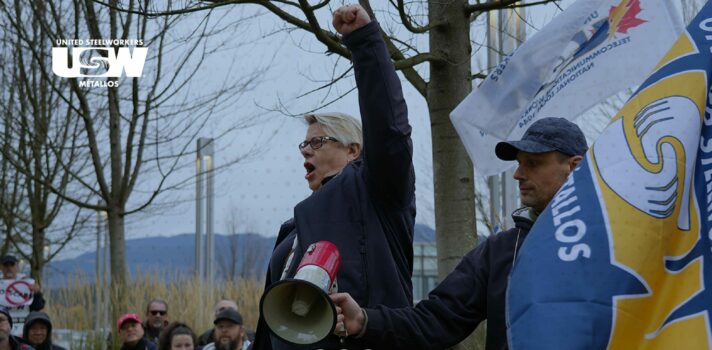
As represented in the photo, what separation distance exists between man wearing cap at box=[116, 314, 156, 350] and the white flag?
5460 mm

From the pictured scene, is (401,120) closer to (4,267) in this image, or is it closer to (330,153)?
(330,153)

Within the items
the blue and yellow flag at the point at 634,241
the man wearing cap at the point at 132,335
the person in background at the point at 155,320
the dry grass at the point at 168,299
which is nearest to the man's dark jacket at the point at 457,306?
the blue and yellow flag at the point at 634,241

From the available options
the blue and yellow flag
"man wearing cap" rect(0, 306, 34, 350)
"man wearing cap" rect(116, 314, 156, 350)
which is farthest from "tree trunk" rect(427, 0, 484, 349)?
"man wearing cap" rect(0, 306, 34, 350)

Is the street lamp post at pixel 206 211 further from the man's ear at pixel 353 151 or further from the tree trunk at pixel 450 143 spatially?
the man's ear at pixel 353 151

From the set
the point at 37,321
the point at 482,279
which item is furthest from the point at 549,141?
the point at 37,321

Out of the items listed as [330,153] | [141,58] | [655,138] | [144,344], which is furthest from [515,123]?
[141,58]

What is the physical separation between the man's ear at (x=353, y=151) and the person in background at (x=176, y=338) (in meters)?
5.40

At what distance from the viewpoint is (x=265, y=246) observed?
62.8 m

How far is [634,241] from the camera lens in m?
2.93

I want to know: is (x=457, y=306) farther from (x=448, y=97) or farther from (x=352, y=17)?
(x=448, y=97)

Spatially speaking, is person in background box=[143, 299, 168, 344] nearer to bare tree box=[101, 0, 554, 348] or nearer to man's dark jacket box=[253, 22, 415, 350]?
bare tree box=[101, 0, 554, 348]

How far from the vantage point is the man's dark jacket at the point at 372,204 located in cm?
402

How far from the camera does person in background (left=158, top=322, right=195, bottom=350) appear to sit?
963 centimetres

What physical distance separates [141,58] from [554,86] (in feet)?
28.6
